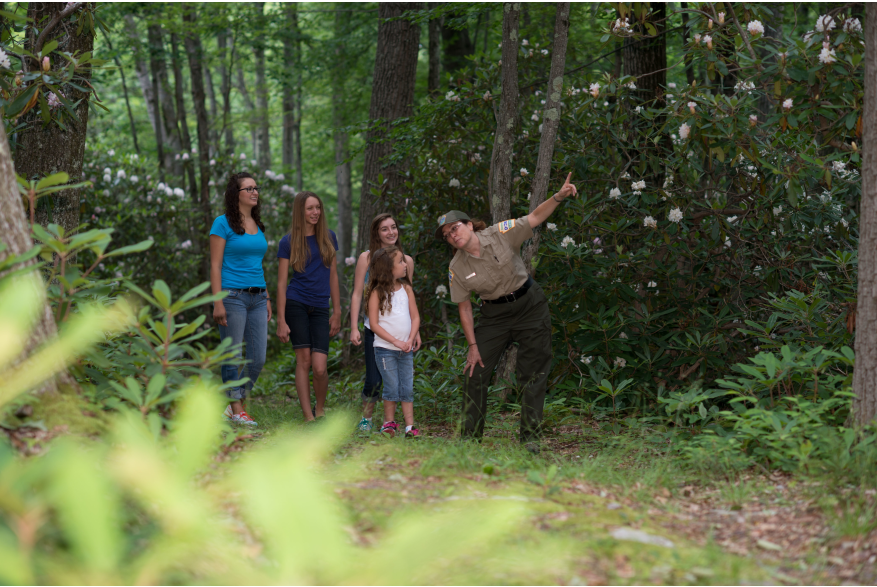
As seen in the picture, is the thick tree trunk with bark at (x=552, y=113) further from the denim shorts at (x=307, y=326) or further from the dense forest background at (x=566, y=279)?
the denim shorts at (x=307, y=326)

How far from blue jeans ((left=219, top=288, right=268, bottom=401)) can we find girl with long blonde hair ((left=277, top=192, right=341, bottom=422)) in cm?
19

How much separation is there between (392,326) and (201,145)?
7.42 metres

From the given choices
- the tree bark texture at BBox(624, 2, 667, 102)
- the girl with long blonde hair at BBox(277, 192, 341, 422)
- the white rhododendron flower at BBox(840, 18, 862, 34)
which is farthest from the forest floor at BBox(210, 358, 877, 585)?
the tree bark texture at BBox(624, 2, 667, 102)

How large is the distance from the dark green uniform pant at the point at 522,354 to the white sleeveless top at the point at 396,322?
0.55 meters

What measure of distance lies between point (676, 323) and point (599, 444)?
1555mm

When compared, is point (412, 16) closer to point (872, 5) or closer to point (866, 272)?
point (872, 5)

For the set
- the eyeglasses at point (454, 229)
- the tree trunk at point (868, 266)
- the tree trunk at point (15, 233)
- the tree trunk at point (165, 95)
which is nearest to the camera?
the tree trunk at point (15, 233)

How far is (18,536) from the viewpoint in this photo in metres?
1.81

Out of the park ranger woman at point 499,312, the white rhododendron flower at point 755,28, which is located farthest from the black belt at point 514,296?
the white rhododendron flower at point 755,28

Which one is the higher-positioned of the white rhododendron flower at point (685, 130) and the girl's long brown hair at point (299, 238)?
the white rhododendron flower at point (685, 130)

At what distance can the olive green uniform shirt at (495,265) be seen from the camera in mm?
4719

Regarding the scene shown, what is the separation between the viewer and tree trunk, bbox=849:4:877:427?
360 cm

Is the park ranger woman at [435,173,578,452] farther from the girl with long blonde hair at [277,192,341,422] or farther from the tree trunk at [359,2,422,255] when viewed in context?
the tree trunk at [359,2,422,255]

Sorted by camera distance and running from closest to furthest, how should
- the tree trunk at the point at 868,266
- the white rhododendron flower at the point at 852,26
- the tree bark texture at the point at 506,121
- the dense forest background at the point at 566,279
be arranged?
the dense forest background at the point at 566,279 < the tree trunk at the point at 868,266 < the white rhododendron flower at the point at 852,26 < the tree bark texture at the point at 506,121
